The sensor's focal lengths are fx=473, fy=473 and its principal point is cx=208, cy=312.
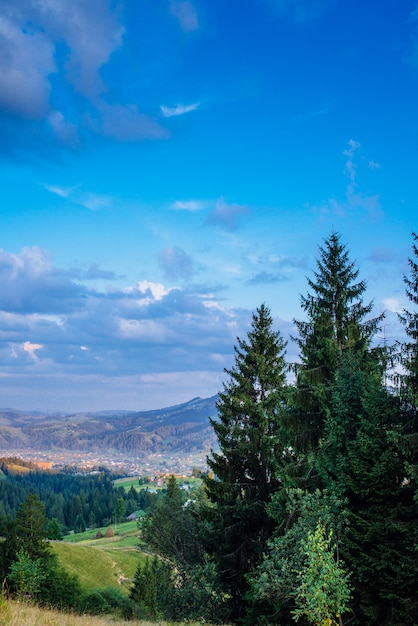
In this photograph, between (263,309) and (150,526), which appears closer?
(263,309)

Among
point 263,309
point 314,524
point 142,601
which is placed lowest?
point 142,601

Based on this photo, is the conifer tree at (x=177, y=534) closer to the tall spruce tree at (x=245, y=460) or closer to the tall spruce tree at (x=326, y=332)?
the tall spruce tree at (x=245, y=460)

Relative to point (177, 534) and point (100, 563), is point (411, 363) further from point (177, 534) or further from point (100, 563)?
point (100, 563)

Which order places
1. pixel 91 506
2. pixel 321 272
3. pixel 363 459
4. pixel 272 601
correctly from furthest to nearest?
pixel 91 506, pixel 321 272, pixel 272 601, pixel 363 459

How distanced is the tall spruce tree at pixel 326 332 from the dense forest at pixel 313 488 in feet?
0.20

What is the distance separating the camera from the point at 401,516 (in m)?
16.9

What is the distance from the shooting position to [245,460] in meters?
29.8

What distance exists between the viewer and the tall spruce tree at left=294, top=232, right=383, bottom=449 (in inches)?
909

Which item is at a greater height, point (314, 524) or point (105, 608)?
point (314, 524)

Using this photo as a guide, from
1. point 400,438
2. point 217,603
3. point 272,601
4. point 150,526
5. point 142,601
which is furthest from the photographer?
point 142,601

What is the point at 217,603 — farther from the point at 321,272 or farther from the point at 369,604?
the point at 321,272

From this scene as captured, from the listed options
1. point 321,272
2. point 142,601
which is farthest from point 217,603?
point 142,601

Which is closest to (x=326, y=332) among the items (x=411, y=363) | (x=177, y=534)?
(x=411, y=363)

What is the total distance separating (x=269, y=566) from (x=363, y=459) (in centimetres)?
557
